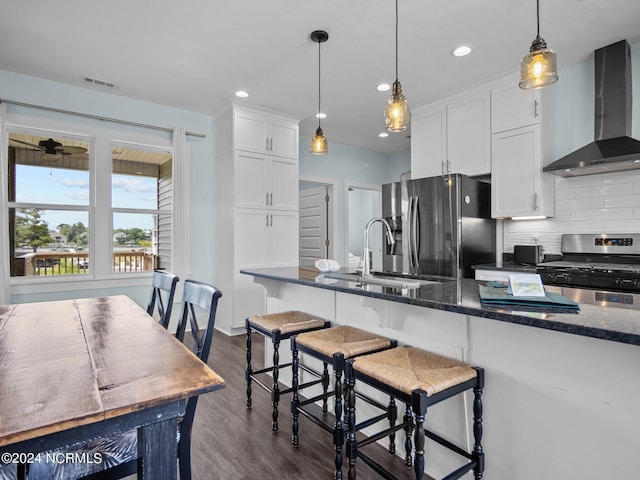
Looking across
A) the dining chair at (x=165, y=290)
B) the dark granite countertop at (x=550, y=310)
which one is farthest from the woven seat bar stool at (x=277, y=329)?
the dining chair at (x=165, y=290)

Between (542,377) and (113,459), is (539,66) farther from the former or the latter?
(113,459)

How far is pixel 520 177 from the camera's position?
3383 millimetres

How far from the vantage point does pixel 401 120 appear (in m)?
2.16

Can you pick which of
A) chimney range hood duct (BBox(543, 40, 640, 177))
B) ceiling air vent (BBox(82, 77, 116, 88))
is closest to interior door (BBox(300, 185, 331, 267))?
ceiling air vent (BBox(82, 77, 116, 88))

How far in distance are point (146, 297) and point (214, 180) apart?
64.0 inches

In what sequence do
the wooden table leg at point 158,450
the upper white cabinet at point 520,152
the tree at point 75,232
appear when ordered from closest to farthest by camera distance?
1. the wooden table leg at point 158,450
2. the upper white cabinet at point 520,152
3. the tree at point 75,232

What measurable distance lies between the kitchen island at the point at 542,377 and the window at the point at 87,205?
3.23 meters

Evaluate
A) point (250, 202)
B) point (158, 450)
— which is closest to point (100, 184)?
point (250, 202)

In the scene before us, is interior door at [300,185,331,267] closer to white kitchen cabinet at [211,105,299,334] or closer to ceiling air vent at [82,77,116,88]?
white kitchen cabinet at [211,105,299,334]

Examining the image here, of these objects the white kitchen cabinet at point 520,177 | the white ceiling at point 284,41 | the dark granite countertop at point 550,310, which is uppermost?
the white ceiling at point 284,41

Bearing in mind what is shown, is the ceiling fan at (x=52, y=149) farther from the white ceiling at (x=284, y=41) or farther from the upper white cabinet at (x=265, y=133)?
the upper white cabinet at (x=265, y=133)

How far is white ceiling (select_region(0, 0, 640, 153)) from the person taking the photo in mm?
→ 2457

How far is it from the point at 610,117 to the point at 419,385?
3056 millimetres

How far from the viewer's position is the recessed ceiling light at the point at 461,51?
116 inches
